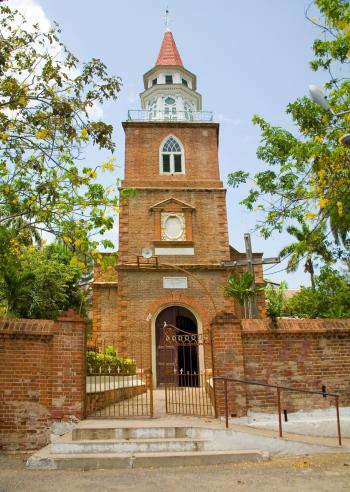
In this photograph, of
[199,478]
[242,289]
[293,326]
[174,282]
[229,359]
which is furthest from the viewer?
[174,282]

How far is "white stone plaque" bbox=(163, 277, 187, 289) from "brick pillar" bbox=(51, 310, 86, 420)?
907cm

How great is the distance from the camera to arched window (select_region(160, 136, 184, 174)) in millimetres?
20812

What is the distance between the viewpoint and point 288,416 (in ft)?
31.2

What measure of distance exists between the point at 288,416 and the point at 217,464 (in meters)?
2.60

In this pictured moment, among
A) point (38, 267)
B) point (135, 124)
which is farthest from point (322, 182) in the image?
point (38, 267)

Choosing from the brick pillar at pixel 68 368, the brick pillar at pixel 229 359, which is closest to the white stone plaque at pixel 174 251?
the brick pillar at pixel 229 359

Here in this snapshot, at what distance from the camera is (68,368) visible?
351 inches

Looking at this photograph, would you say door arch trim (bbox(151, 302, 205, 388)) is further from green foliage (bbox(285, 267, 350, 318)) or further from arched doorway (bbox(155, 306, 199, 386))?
green foliage (bbox(285, 267, 350, 318))

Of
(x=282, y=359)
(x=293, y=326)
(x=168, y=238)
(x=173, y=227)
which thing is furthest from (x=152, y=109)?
(x=282, y=359)

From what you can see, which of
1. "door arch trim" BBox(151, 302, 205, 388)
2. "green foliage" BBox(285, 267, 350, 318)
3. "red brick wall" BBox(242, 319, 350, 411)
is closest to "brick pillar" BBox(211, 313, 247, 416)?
"red brick wall" BBox(242, 319, 350, 411)

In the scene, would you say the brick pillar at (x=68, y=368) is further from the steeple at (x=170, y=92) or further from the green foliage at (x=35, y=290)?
the steeple at (x=170, y=92)

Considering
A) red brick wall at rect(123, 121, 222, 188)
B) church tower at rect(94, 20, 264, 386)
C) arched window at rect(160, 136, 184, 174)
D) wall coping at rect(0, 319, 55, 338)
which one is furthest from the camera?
arched window at rect(160, 136, 184, 174)

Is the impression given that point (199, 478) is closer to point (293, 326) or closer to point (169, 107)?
point (293, 326)

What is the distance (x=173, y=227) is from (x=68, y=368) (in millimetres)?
11090
